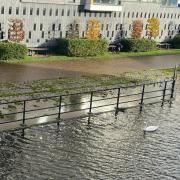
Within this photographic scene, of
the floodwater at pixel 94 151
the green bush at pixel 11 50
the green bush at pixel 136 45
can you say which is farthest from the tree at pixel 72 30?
the floodwater at pixel 94 151

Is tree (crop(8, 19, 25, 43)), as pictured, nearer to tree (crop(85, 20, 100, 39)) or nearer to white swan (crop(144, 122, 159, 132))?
tree (crop(85, 20, 100, 39))

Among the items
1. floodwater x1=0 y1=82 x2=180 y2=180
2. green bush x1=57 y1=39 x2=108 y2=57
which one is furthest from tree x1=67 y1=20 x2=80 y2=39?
floodwater x1=0 y1=82 x2=180 y2=180

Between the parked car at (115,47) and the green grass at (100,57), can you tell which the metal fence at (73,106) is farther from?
the parked car at (115,47)

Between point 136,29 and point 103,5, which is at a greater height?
point 103,5

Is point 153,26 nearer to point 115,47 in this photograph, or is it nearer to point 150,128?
point 115,47

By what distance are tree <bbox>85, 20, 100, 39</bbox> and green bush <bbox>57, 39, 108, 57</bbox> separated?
8.40ft

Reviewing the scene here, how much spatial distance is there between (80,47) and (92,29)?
540 centimetres

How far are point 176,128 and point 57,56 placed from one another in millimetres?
23504

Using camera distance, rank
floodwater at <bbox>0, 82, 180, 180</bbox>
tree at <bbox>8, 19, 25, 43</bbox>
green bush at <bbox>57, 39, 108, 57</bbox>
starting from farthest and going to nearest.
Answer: green bush at <bbox>57, 39, 108, 57</bbox> → tree at <bbox>8, 19, 25, 43</bbox> → floodwater at <bbox>0, 82, 180, 180</bbox>

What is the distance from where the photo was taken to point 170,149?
1853 cm

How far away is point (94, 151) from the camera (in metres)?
17.6

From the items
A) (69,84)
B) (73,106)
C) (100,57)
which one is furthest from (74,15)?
(73,106)

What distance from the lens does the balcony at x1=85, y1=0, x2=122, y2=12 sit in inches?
1887

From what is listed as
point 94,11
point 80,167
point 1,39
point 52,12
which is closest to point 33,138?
point 80,167
